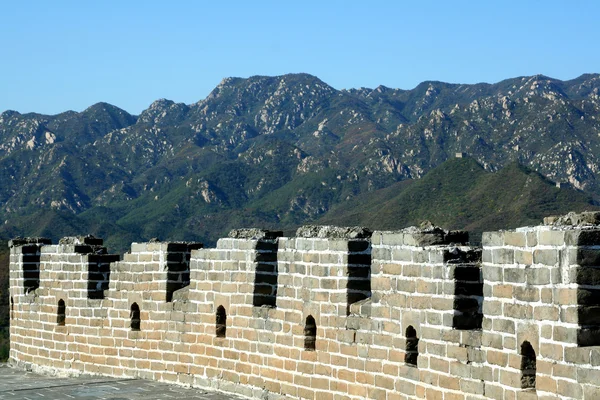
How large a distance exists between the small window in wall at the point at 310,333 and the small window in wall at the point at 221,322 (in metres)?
1.66

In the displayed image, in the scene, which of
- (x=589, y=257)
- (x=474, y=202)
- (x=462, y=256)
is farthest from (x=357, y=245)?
(x=474, y=202)

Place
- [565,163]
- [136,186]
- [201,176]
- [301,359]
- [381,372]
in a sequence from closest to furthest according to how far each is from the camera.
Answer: [381,372] < [301,359] < [565,163] < [201,176] < [136,186]

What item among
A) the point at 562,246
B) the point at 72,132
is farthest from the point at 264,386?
the point at 72,132

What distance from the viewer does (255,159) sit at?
388 feet

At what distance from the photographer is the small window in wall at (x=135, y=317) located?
545 inches

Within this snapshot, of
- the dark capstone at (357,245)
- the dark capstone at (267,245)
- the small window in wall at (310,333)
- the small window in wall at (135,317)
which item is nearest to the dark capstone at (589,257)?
the dark capstone at (357,245)

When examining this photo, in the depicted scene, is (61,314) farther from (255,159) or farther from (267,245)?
(255,159)

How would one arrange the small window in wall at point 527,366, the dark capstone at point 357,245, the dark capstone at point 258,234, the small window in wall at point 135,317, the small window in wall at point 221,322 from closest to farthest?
the small window in wall at point 527,366
the dark capstone at point 357,245
the dark capstone at point 258,234
the small window in wall at point 221,322
the small window in wall at point 135,317

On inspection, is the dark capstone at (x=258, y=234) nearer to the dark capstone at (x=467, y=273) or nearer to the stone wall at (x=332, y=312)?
the stone wall at (x=332, y=312)

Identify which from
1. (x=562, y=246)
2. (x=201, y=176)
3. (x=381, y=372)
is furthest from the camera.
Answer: (x=201, y=176)

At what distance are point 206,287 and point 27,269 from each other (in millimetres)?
4910

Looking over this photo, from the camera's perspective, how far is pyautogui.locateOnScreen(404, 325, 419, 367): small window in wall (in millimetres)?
9367

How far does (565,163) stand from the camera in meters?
90.5

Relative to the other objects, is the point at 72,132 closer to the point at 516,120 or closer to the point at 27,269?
the point at 516,120
